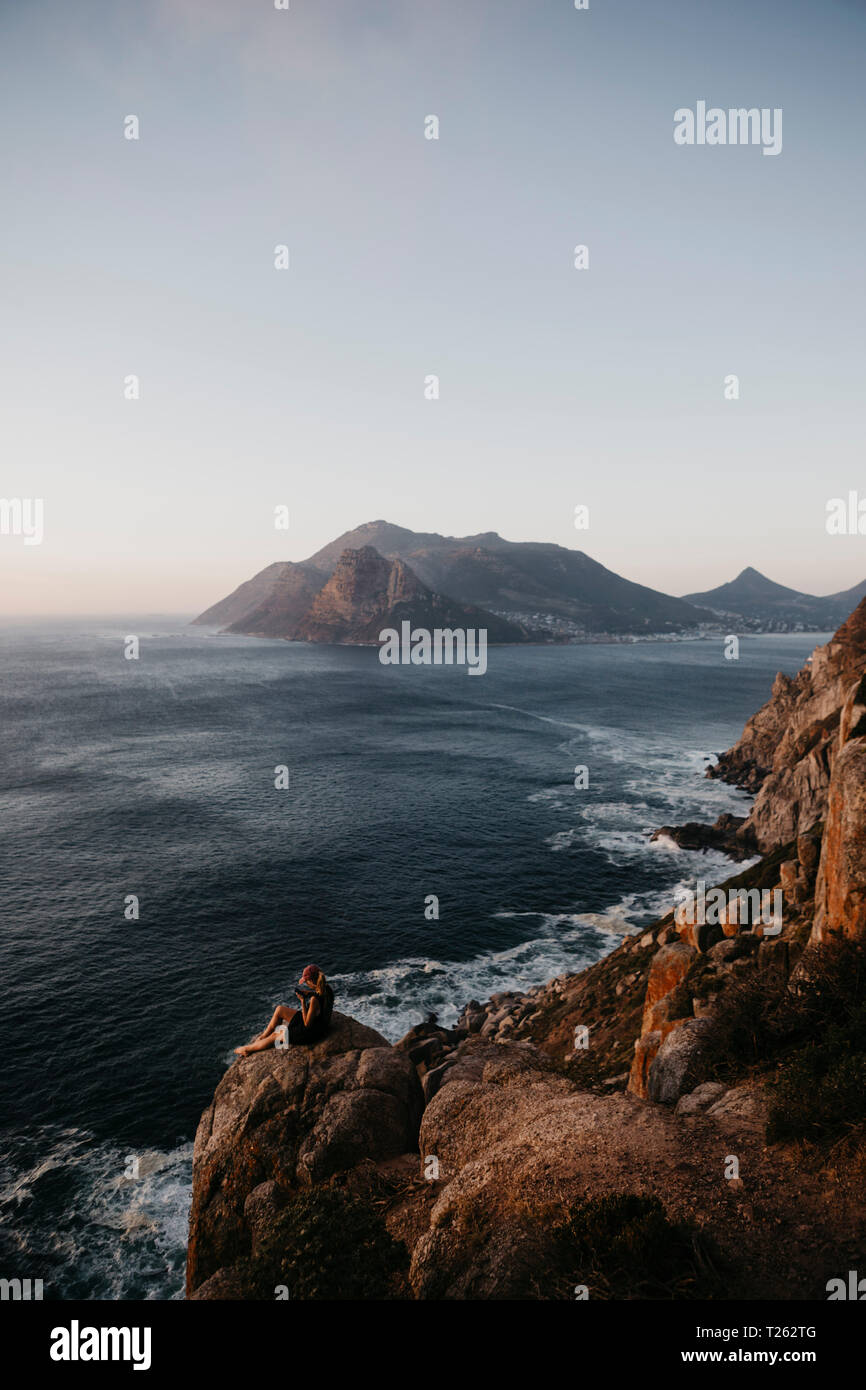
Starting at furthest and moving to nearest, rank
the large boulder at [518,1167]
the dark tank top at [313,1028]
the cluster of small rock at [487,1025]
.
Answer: the cluster of small rock at [487,1025]
the dark tank top at [313,1028]
the large boulder at [518,1167]

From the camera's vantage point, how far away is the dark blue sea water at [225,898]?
26.4m

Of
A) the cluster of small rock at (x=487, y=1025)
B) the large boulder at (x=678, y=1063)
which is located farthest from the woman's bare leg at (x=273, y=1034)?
the cluster of small rock at (x=487, y=1025)

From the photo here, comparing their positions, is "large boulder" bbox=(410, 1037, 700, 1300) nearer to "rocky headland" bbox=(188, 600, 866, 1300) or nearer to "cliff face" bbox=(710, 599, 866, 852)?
"rocky headland" bbox=(188, 600, 866, 1300)

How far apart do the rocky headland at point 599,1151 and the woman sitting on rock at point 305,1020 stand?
1.33 feet

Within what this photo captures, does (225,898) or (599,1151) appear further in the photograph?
(225,898)

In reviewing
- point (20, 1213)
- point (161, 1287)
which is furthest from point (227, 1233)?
point (20, 1213)

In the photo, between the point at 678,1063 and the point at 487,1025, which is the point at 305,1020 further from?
the point at 487,1025

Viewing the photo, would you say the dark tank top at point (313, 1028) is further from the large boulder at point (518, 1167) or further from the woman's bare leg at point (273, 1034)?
the large boulder at point (518, 1167)

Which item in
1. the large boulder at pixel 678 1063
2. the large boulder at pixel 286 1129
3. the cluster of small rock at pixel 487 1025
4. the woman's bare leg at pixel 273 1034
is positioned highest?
the large boulder at pixel 678 1063

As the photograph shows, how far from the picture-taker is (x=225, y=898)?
48.0 m

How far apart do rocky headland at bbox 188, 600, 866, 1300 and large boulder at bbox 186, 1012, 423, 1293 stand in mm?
54

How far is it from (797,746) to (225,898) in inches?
2217

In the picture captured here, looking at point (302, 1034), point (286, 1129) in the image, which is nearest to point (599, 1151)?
point (286, 1129)
